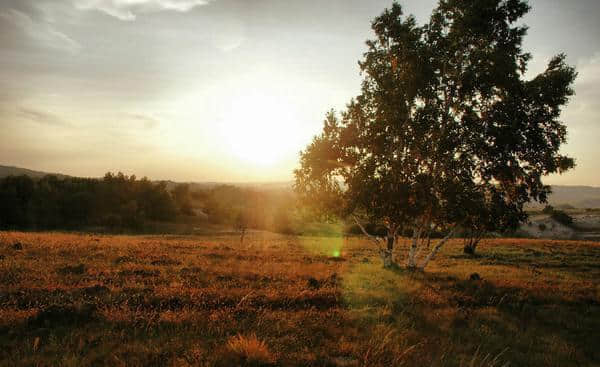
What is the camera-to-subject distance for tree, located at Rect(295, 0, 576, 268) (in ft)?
57.7

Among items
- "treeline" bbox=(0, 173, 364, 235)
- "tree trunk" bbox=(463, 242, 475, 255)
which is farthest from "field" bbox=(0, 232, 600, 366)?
"treeline" bbox=(0, 173, 364, 235)

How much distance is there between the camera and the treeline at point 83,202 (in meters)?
61.4

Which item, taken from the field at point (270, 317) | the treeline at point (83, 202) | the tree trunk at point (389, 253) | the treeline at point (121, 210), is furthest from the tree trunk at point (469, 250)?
the treeline at point (83, 202)

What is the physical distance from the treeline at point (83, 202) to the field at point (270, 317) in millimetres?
52407

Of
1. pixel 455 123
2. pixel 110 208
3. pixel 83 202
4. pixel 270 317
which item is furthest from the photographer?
pixel 110 208

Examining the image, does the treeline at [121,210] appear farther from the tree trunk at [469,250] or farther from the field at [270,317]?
the field at [270,317]

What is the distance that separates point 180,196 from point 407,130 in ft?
261

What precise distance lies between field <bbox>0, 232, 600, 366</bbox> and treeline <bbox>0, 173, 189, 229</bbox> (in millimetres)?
52407

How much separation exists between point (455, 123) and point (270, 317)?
1462 cm

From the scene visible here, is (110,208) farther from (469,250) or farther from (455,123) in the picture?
(455,123)

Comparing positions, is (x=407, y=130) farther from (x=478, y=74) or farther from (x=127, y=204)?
(x=127, y=204)

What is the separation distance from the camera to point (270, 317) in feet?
31.2

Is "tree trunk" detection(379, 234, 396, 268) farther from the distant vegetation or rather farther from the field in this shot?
the distant vegetation

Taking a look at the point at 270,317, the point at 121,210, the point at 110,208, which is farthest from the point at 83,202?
the point at 270,317
